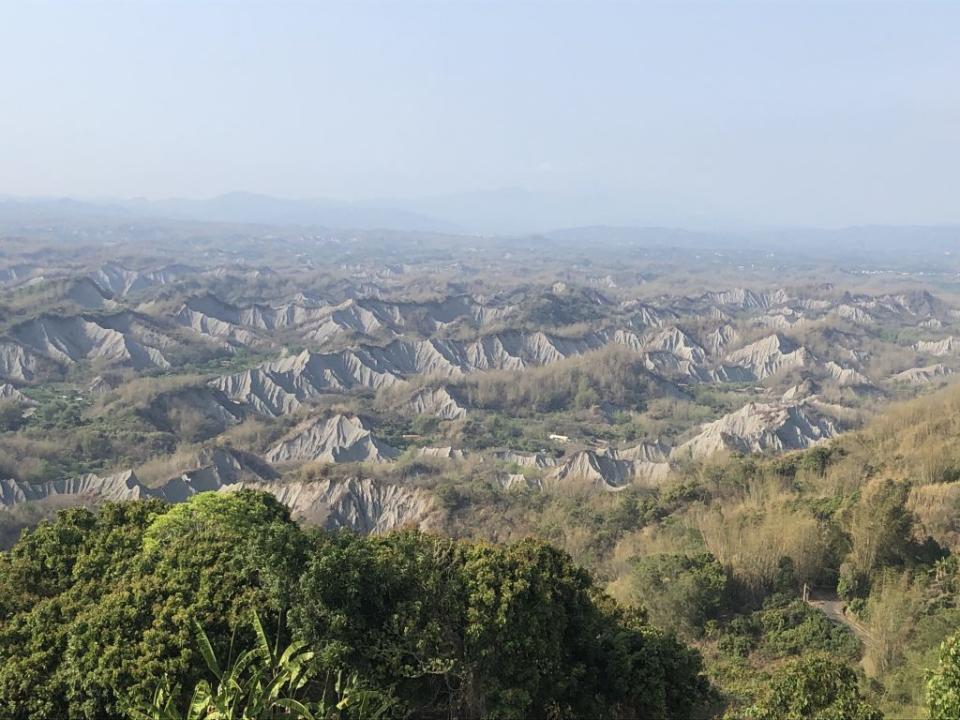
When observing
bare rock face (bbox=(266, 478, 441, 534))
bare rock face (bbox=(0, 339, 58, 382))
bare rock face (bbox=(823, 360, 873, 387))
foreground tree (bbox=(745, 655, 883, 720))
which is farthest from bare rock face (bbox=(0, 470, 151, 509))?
bare rock face (bbox=(823, 360, 873, 387))

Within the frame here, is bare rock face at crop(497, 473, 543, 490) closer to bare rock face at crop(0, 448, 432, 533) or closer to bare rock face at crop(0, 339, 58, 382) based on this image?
bare rock face at crop(0, 448, 432, 533)

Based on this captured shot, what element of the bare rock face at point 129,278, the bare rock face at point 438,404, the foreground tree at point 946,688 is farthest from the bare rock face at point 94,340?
the foreground tree at point 946,688

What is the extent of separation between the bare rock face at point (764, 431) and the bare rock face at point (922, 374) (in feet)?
88.1

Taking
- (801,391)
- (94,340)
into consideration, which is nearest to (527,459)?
(801,391)

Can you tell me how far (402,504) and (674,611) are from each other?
66.1ft

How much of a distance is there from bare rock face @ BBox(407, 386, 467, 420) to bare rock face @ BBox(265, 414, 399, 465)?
10380 mm

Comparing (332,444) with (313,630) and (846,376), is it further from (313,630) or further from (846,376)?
(846,376)

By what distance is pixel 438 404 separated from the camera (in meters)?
70.7

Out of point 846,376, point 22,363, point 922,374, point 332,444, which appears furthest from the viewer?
point 922,374

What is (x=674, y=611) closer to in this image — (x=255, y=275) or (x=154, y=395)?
(x=154, y=395)

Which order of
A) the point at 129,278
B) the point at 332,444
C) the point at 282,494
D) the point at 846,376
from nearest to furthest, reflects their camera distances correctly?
the point at 282,494
the point at 332,444
the point at 846,376
the point at 129,278

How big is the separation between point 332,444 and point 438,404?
15069 mm

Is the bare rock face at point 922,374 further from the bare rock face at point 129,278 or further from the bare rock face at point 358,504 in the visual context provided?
the bare rock face at point 129,278

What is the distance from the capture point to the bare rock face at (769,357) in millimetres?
89250
